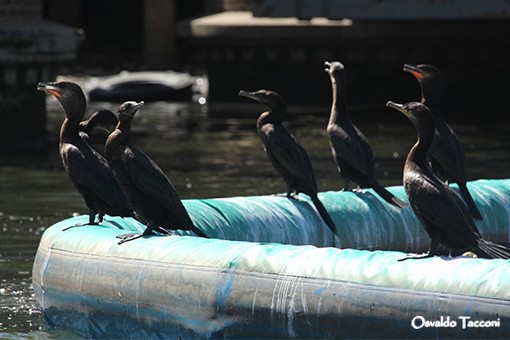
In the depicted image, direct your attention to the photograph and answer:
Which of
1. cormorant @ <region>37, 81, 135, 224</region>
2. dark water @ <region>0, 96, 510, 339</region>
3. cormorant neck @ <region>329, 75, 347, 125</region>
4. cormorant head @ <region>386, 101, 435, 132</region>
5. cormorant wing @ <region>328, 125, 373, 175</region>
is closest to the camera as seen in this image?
cormorant head @ <region>386, 101, 435, 132</region>

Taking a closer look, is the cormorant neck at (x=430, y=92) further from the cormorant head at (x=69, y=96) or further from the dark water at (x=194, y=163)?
the dark water at (x=194, y=163)

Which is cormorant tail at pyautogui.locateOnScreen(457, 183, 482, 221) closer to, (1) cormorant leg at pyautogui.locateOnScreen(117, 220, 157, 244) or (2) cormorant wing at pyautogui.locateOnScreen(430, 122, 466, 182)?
(2) cormorant wing at pyautogui.locateOnScreen(430, 122, 466, 182)

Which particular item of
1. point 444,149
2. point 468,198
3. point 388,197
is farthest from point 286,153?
point 468,198

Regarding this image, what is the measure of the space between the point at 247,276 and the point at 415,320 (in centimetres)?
100

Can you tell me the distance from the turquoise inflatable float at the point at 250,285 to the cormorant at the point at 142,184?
16 centimetres

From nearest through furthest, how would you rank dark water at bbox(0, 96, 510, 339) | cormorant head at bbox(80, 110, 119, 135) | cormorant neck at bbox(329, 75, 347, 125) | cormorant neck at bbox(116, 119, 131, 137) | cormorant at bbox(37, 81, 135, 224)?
1. cormorant neck at bbox(116, 119, 131, 137)
2. cormorant at bbox(37, 81, 135, 224)
3. cormorant head at bbox(80, 110, 119, 135)
4. cormorant neck at bbox(329, 75, 347, 125)
5. dark water at bbox(0, 96, 510, 339)

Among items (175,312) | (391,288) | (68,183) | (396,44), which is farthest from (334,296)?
(396,44)

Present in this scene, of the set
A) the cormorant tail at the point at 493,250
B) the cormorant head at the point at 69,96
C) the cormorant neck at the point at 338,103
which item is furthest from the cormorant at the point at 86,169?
the cormorant neck at the point at 338,103

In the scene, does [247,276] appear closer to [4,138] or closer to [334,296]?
[334,296]

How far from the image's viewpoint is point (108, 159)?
26.1ft

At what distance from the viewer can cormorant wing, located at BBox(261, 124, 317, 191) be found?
9.41 m

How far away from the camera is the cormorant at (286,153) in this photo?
370 inches

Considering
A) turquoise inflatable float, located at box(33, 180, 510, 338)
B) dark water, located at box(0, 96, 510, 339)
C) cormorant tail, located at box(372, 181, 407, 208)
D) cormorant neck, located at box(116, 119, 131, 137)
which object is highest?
cormorant neck, located at box(116, 119, 131, 137)

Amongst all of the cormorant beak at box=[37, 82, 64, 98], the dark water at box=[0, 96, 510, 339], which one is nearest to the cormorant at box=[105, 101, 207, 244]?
the cormorant beak at box=[37, 82, 64, 98]
